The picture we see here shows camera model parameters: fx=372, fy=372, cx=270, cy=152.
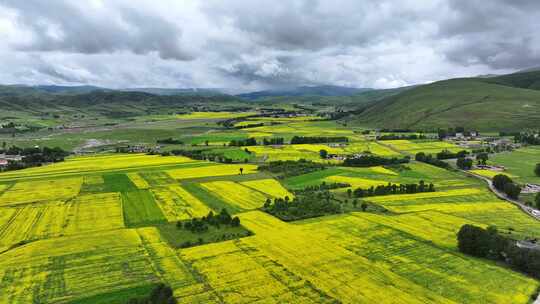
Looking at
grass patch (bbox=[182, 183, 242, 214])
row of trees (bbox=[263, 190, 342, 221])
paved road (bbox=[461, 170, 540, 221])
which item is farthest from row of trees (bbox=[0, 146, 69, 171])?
paved road (bbox=[461, 170, 540, 221])

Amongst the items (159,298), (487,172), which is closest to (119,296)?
(159,298)

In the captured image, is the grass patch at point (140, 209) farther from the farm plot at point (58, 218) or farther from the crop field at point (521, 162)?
the crop field at point (521, 162)

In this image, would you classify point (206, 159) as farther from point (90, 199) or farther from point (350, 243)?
point (350, 243)

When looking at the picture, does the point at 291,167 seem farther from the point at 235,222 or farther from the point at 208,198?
the point at 235,222

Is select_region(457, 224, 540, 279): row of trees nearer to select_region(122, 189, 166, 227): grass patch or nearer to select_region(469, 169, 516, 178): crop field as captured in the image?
select_region(122, 189, 166, 227): grass patch

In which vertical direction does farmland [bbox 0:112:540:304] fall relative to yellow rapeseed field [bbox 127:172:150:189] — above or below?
below
